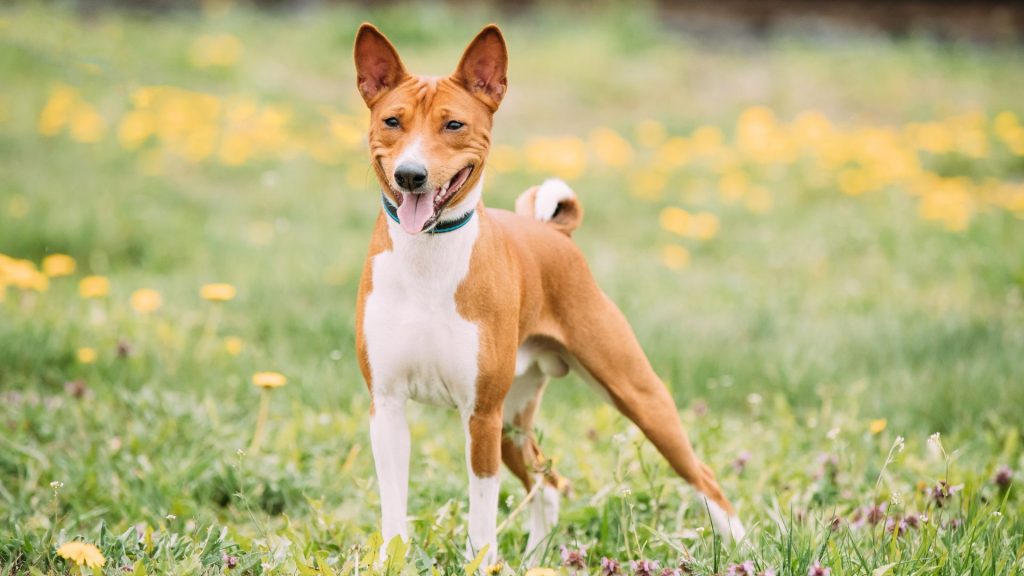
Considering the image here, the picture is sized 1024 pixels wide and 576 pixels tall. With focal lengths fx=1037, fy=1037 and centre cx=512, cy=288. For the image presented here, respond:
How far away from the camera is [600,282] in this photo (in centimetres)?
595

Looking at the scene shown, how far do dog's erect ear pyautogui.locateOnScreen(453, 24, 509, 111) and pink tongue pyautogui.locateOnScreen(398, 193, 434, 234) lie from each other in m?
0.38

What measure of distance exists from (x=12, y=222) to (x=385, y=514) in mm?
4337

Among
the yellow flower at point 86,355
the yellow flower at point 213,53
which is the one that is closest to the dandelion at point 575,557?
the yellow flower at point 86,355

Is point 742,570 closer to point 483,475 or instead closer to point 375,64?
point 483,475

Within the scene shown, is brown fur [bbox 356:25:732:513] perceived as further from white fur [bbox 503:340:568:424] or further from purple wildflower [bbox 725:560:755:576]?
purple wildflower [bbox 725:560:755:576]

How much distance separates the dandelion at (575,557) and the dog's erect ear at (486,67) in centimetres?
126

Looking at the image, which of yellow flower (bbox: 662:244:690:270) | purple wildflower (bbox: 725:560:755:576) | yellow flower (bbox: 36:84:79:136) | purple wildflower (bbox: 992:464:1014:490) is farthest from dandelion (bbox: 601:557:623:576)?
yellow flower (bbox: 36:84:79:136)

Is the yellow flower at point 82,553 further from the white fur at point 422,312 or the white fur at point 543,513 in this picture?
the white fur at point 543,513

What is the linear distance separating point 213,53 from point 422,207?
8.47 meters

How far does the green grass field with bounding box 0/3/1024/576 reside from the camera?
3.29 m

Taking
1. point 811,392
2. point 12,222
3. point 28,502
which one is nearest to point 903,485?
point 811,392

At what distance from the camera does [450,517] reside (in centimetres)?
329

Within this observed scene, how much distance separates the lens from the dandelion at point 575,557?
292cm

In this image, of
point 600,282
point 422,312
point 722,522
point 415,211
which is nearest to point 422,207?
point 415,211
